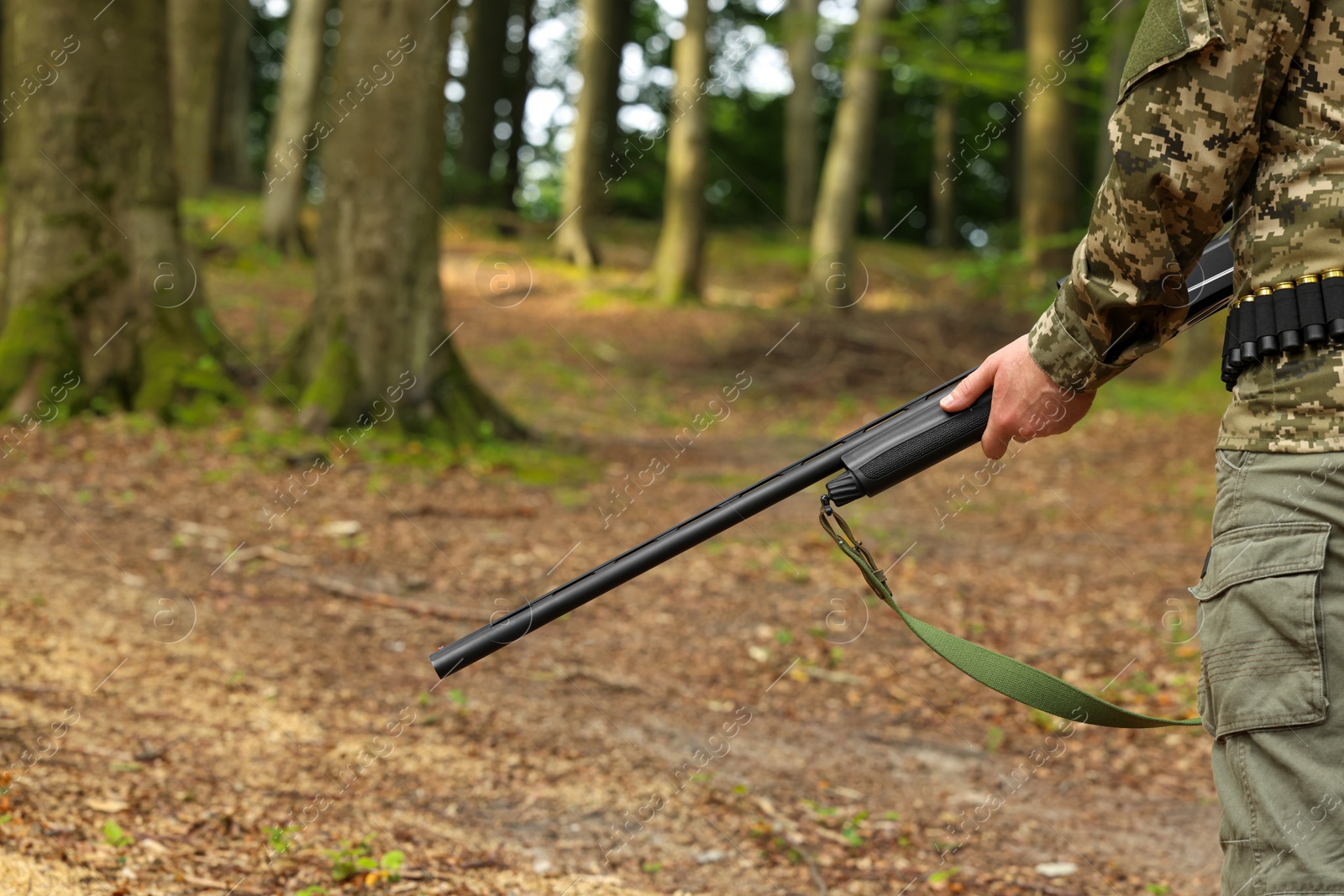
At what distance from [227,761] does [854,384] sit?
10761mm

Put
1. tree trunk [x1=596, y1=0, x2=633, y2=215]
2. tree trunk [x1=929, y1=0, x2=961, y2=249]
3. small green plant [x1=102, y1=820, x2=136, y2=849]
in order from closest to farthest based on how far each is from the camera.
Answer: small green plant [x1=102, y1=820, x2=136, y2=849], tree trunk [x1=596, y1=0, x2=633, y2=215], tree trunk [x1=929, y1=0, x2=961, y2=249]

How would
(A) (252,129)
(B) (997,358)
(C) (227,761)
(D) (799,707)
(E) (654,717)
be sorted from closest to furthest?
(B) (997,358)
(C) (227,761)
(E) (654,717)
(D) (799,707)
(A) (252,129)

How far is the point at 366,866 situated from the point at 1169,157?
256 cm

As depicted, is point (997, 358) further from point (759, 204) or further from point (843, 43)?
point (759, 204)

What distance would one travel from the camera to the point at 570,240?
1966 cm

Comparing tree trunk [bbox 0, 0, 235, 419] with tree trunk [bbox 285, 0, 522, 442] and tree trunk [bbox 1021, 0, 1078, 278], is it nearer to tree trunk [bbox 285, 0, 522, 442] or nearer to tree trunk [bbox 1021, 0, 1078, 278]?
tree trunk [bbox 285, 0, 522, 442]

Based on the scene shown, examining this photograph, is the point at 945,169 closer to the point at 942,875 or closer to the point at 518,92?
the point at 518,92

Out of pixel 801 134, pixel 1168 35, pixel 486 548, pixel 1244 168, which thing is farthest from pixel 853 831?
A: pixel 801 134

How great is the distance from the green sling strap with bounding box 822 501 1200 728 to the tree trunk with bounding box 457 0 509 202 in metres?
25.1

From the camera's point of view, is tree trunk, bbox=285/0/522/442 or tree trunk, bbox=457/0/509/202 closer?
tree trunk, bbox=285/0/522/442

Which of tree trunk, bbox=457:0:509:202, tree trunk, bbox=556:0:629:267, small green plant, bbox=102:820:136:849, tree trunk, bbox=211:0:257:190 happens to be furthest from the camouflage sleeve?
tree trunk, bbox=457:0:509:202

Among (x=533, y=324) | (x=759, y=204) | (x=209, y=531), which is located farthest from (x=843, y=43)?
(x=209, y=531)

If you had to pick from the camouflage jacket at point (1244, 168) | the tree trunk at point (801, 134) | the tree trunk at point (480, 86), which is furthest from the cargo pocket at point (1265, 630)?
the tree trunk at point (480, 86)

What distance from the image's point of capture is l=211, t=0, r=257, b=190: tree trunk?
78.7 feet
